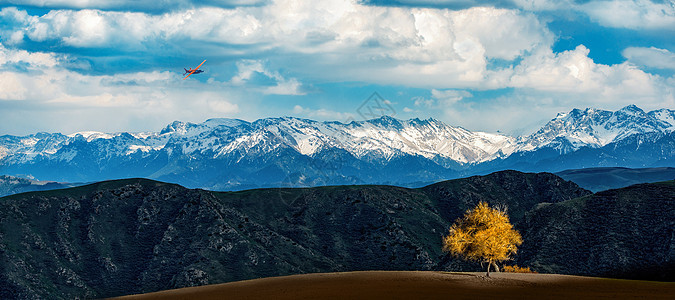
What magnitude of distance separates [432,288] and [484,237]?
80.0 feet

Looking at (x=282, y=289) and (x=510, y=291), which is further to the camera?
(x=282, y=289)

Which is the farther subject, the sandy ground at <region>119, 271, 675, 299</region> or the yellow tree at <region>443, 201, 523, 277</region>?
the yellow tree at <region>443, 201, 523, 277</region>

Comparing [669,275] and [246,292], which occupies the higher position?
[669,275]

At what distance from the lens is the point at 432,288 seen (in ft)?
336

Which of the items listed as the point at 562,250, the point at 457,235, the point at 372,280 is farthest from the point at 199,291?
the point at 562,250

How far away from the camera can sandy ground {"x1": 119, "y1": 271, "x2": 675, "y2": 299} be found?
9575 cm

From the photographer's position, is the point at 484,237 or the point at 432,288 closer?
the point at 432,288

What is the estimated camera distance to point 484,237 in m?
122

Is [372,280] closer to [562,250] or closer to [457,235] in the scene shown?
[457,235]

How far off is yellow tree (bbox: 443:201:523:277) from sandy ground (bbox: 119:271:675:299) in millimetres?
5067

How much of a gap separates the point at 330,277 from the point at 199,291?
82.3 ft

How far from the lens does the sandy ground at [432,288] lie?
95750mm

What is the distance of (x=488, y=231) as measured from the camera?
4825 inches

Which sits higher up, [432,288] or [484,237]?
[484,237]
